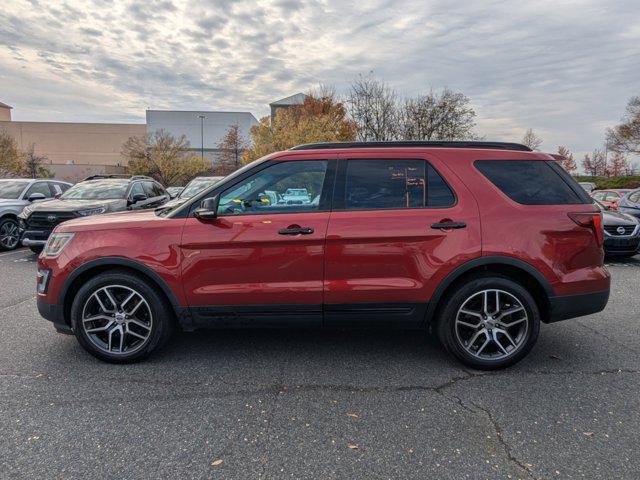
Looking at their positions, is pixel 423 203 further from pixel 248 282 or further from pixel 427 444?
pixel 427 444

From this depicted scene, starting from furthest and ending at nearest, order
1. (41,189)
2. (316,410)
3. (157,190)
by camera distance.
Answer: (157,190), (41,189), (316,410)

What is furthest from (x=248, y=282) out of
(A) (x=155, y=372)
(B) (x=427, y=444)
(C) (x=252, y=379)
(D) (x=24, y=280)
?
(D) (x=24, y=280)

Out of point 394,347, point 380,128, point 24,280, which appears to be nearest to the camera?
point 394,347

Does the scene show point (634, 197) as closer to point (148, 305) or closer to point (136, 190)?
point (148, 305)

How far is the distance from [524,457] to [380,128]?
28.1 metres

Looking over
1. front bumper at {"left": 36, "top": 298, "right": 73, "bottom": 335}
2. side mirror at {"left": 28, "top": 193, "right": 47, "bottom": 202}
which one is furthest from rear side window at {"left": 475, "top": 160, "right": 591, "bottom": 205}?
side mirror at {"left": 28, "top": 193, "right": 47, "bottom": 202}

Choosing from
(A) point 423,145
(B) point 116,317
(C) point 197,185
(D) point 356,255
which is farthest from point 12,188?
(A) point 423,145

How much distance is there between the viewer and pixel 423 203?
3.49 metres

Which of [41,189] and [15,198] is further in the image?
[41,189]

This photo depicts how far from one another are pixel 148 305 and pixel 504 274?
3.06m

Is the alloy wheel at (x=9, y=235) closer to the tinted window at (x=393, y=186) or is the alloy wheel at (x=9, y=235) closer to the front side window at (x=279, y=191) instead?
the front side window at (x=279, y=191)

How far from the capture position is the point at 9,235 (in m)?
9.95

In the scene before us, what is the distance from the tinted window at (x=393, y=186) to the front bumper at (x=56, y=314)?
263 cm

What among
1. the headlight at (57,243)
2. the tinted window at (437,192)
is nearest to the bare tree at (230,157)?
the headlight at (57,243)
